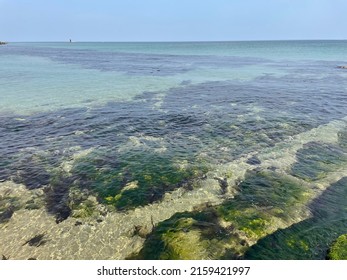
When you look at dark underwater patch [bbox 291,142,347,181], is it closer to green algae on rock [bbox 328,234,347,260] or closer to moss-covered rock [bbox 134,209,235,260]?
green algae on rock [bbox 328,234,347,260]

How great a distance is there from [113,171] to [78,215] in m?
5.83

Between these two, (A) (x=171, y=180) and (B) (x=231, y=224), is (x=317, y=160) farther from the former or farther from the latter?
(A) (x=171, y=180)

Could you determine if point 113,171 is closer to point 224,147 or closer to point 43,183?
point 43,183

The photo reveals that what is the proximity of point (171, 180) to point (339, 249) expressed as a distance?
39.2 ft

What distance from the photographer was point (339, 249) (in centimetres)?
1466

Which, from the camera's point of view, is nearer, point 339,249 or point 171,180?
point 339,249

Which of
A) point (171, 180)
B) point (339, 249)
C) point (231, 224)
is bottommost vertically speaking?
point (231, 224)

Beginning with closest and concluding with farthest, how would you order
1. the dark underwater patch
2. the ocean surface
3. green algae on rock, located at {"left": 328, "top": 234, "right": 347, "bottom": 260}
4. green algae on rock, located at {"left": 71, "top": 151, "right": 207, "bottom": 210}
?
green algae on rock, located at {"left": 328, "top": 234, "right": 347, "bottom": 260}
the ocean surface
green algae on rock, located at {"left": 71, "top": 151, "right": 207, "bottom": 210}
the dark underwater patch

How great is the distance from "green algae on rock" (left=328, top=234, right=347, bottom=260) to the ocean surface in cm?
26

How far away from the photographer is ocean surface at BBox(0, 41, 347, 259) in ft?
51.7

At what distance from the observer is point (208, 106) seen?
43250 mm

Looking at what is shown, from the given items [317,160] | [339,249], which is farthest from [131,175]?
[317,160]

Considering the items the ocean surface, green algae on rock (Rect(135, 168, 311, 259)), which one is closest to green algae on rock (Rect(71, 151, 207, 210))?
the ocean surface

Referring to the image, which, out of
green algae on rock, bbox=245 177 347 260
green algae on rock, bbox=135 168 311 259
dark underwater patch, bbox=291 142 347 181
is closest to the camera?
green algae on rock, bbox=245 177 347 260
